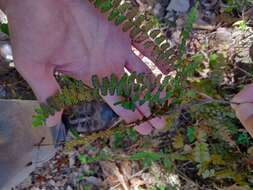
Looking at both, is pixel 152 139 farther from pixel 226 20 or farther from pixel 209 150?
pixel 226 20

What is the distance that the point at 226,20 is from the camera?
134 inches

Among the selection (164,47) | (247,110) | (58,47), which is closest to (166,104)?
(164,47)

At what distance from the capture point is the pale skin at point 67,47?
7.63 ft

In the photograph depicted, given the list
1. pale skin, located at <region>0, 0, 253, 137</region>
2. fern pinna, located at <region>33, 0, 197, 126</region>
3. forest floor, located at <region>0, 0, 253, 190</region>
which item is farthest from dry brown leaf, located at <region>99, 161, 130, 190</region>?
fern pinna, located at <region>33, 0, 197, 126</region>

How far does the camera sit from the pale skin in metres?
2.32

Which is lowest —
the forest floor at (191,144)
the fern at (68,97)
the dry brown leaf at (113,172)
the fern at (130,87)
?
the dry brown leaf at (113,172)

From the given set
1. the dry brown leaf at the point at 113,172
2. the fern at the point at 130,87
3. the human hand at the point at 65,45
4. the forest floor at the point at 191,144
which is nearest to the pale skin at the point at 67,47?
the human hand at the point at 65,45

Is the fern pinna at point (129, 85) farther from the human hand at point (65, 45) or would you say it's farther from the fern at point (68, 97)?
the human hand at point (65, 45)

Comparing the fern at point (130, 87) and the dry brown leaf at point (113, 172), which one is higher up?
the fern at point (130, 87)

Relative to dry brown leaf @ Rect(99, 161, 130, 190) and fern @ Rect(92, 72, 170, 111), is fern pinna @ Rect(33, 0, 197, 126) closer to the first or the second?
fern @ Rect(92, 72, 170, 111)

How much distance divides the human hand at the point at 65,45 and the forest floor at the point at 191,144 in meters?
0.50

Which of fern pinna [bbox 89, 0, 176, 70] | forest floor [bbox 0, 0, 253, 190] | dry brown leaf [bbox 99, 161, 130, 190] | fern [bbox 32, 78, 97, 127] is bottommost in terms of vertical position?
dry brown leaf [bbox 99, 161, 130, 190]

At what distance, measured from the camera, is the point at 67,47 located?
244 centimetres

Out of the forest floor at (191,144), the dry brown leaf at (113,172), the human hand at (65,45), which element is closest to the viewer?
the human hand at (65,45)
